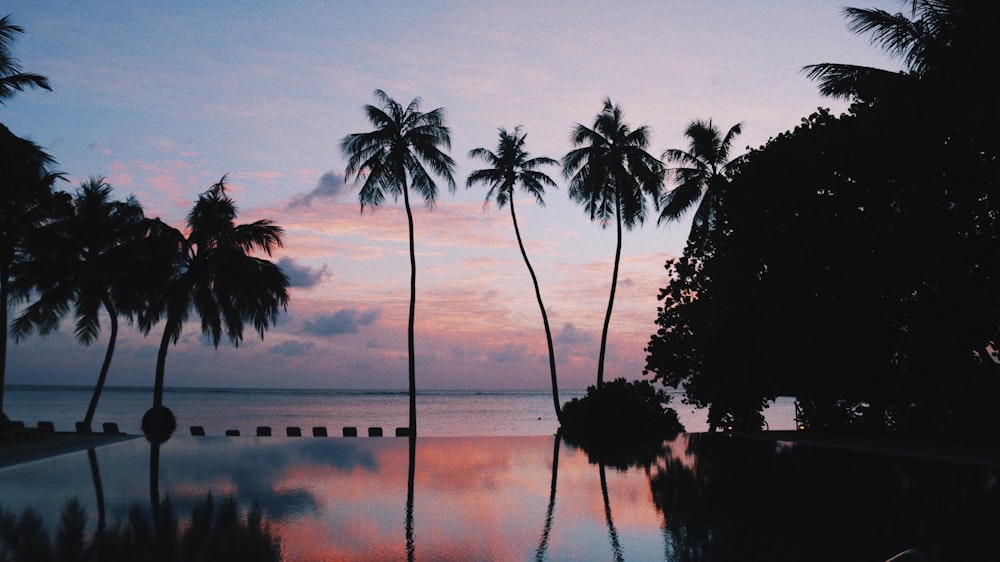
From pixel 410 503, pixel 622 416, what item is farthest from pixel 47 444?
pixel 622 416

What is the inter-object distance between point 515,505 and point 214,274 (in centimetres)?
2125

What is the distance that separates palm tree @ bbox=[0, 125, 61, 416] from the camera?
22891 mm

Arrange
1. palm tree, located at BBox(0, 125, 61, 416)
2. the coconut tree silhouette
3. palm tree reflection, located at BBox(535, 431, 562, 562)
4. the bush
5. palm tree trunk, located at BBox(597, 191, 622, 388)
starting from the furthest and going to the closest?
palm tree trunk, located at BBox(597, 191, 622, 388) < the bush < palm tree, located at BBox(0, 125, 61, 416) < the coconut tree silhouette < palm tree reflection, located at BBox(535, 431, 562, 562)

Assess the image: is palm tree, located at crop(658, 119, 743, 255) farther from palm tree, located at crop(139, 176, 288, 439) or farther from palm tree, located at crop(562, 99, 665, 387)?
palm tree, located at crop(139, 176, 288, 439)

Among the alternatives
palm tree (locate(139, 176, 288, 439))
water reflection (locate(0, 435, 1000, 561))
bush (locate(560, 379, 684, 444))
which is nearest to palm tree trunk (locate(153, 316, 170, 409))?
palm tree (locate(139, 176, 288, 439))

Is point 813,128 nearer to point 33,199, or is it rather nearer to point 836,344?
point 836,344

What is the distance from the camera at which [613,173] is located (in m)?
35.6

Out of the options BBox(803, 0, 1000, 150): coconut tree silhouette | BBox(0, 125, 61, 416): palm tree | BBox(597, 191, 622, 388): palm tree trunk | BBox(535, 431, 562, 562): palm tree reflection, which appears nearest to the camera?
BBox(535, 431, 562, 562): palm tree reflection

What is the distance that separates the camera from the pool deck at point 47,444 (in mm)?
18812

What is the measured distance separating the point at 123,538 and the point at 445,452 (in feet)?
43.7

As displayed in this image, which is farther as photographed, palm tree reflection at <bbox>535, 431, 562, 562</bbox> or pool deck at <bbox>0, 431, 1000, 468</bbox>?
pool deck at <bbox>0, 431, 1000, 468</bbox>

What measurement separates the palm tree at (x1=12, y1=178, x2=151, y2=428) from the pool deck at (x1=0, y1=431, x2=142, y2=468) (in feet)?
17.1

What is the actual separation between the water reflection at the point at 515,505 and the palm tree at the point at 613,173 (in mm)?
16950

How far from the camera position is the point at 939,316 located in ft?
72.6
